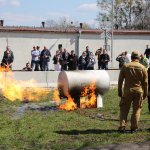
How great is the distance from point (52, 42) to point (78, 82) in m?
22.0

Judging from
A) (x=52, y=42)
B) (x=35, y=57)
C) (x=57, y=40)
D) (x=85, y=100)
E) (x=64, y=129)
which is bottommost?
(x=64, y=129)

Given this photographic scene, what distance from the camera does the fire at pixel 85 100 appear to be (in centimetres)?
1672

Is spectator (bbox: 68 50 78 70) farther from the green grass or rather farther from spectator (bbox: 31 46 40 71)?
the green grass

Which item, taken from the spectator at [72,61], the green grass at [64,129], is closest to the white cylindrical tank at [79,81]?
the green grass at [64,129]

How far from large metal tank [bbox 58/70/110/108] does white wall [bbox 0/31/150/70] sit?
19461 millimetres

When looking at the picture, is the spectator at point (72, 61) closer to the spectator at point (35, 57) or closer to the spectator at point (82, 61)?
the spectator at point (82, 61)

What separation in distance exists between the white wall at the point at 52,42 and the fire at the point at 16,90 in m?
13.1

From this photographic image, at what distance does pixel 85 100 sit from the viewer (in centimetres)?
1734

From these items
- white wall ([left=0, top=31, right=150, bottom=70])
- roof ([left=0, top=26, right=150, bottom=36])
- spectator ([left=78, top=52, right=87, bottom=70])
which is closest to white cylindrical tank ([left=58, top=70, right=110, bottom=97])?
spectator ([left=78, top=52, right=87, bottom=70])

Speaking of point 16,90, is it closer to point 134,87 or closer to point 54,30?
point 134,87

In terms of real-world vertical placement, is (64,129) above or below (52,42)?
below

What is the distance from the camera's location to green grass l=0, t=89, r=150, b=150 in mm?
10477

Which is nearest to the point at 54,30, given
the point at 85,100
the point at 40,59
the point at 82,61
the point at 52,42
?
the point at 52,42

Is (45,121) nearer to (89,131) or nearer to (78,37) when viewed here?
(89,131)
